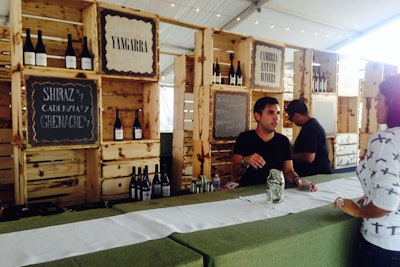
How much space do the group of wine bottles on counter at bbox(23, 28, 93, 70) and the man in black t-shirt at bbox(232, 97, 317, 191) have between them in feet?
4.86

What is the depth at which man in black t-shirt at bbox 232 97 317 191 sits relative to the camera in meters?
2.54

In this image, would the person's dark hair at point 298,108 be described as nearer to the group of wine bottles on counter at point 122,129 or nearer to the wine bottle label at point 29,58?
the group of wine bottles on counter at point 122,129

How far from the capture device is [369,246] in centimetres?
141

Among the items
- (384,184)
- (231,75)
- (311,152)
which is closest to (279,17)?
(231,75)

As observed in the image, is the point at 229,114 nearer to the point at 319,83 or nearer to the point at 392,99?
the point at 319,83

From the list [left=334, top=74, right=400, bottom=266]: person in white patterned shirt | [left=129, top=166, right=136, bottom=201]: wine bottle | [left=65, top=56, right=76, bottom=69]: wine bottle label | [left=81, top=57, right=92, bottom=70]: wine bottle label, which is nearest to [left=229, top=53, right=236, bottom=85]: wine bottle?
[left=129, top=166, right=136, bottom=201]: wine bottle

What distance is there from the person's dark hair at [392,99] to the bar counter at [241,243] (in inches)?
20.6

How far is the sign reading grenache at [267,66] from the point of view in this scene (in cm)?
392

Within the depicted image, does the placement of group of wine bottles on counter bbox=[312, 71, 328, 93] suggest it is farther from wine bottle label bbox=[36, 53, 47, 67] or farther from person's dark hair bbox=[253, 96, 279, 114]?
wine bottle label bbox=[36, 53, 47, 67]

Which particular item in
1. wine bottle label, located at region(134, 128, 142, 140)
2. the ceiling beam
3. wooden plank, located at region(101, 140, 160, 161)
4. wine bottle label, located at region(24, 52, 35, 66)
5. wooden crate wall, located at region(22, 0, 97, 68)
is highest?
the ceiling beam

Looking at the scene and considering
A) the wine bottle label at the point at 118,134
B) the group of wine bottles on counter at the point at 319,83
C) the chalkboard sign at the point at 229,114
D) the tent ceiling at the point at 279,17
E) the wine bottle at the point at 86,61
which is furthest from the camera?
the tent ceiling at the point at 279,17

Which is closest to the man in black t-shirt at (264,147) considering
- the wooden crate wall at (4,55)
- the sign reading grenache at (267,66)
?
the sign reading grenache at (267,66)

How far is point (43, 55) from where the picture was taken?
254 centimetres

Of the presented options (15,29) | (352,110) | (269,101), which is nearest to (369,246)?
(269,101)
